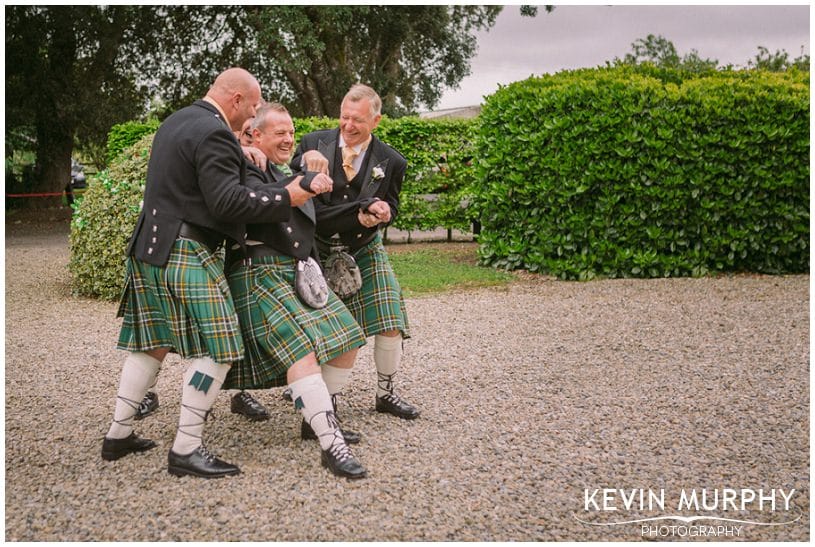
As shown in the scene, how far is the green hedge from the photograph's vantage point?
352 inches

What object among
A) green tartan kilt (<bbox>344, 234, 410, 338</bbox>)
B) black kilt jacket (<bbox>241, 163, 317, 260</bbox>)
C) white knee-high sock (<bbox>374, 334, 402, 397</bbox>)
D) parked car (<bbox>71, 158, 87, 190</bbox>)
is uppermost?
black kilt jacket (<bbox>241, 163, 317, 260</bbox>)

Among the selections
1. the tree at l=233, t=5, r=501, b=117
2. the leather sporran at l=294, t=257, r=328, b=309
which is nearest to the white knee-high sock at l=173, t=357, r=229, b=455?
the leather sporran at l=294, t=257, r=328, b=309

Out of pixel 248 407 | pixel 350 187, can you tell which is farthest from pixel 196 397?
pixel 350 187

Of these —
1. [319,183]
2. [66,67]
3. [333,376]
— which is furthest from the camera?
[66,67]

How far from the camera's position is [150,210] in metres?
3.42

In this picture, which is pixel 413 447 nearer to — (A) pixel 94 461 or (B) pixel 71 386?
(A) pixel 94 461

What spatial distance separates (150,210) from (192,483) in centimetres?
116

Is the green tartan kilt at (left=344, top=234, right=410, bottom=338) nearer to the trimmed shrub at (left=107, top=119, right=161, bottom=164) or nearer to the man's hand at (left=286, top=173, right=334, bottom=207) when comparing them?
the man's hand at (left=286, top=173, right=334, bottom=207)

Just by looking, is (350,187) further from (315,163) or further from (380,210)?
(315,163)

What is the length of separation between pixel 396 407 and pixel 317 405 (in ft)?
3.13

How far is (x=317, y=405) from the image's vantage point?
3516 mm

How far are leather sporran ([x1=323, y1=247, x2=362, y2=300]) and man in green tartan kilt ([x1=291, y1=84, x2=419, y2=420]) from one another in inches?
Answer: 3.2

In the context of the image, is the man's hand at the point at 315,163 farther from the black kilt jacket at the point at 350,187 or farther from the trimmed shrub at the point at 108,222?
the trimmed shrub at the point at 108,222

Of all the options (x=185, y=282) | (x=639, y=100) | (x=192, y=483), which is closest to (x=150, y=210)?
(x=185, y=282)
